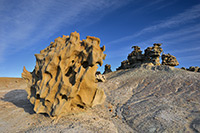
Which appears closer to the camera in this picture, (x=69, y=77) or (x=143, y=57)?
(x=69, y=77)

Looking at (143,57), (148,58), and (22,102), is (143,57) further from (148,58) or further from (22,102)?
(22,102)

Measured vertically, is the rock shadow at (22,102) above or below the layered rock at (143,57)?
below

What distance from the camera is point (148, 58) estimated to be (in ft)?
92.8

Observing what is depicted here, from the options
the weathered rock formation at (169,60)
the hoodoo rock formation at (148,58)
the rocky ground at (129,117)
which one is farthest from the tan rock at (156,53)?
the rocky ground at (129,117)

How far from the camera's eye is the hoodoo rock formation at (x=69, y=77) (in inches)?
296

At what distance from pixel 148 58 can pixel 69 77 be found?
23861 mm

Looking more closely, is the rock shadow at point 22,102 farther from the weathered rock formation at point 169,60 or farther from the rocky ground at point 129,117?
the weathered rock formation at point 169,60

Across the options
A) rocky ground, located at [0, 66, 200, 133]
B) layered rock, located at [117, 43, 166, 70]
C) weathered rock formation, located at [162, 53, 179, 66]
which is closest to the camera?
rocky ground, located at [0, 66, 200, 133]

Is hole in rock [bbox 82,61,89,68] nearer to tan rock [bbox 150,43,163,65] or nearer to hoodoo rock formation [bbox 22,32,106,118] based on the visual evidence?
hoodoo rock formation [bbox 22,32,106,118]

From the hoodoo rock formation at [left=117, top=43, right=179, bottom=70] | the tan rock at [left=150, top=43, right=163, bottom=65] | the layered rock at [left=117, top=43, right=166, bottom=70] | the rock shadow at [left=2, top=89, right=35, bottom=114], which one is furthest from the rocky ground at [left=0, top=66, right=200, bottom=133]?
the hoodoo rock formation at [left=117, top=43, right=179, bottom=70]

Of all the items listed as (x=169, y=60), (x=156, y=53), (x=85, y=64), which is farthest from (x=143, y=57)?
(x=85, y=64)

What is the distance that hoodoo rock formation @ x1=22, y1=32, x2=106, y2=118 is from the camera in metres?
7.52

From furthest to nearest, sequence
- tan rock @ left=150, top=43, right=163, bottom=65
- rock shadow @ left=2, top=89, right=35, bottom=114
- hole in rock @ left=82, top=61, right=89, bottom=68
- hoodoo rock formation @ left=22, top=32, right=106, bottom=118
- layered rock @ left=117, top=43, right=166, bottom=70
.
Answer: layered rock @ left=117, top=43, right=166, bottom=70 → tan rock @ left=150, top=43, right=163, bottom=65 → rock shadow @ left=2, top=89, right=35, bottom=114 → hole in rock @ left=82, top=61, right=89, bottom=68 → hoodoo rock formation @ left=22, top=32, right=106, bottom=118

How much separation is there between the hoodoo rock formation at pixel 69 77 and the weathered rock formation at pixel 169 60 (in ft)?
89.7
